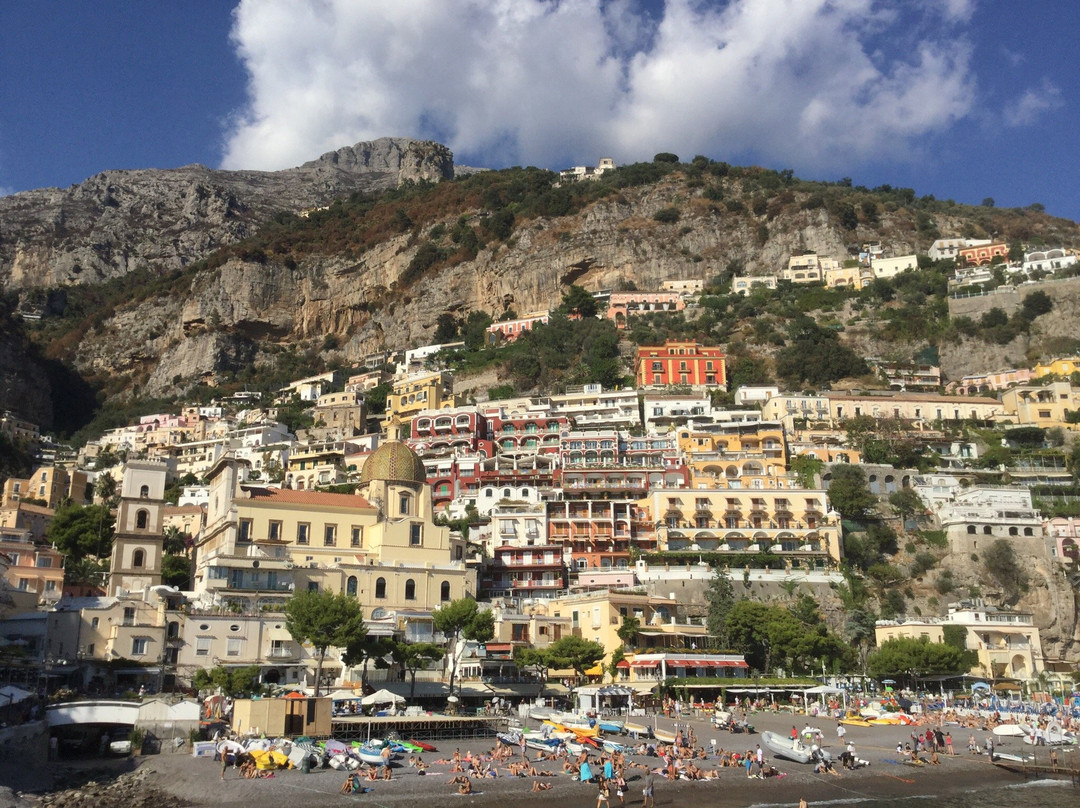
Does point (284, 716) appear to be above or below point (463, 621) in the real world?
→ below

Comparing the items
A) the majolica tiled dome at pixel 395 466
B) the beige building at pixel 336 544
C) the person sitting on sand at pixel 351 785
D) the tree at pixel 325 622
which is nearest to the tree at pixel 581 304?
the majolica tiled dome at pixel 395 466

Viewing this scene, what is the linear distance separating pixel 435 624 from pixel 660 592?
1964 centimetres

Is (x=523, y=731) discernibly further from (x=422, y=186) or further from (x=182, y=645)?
(x=422, y=186)

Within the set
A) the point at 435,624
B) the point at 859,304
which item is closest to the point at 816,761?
the point at 435,624

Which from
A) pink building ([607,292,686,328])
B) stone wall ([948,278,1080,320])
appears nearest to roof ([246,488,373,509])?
pink building ([607,292,686,328])

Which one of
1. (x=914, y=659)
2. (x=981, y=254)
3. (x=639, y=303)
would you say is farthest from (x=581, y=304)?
(x=914, y=659)

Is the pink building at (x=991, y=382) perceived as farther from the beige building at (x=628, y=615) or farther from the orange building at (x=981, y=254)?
the beige building at (x=628, y=615)

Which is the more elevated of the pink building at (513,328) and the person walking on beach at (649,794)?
the pink building at (513,328)

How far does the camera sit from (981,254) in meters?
130

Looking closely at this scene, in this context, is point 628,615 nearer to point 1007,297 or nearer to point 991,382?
point 991,382

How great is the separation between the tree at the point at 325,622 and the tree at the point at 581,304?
84.9 metres

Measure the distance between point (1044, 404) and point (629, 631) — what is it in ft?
188

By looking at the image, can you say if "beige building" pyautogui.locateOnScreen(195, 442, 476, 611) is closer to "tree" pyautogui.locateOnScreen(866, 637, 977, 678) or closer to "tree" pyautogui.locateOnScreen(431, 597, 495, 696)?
"tree" pyautogui.locateOnScreen(431, 597, 495, 696)

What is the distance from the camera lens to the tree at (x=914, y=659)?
2222 inches
